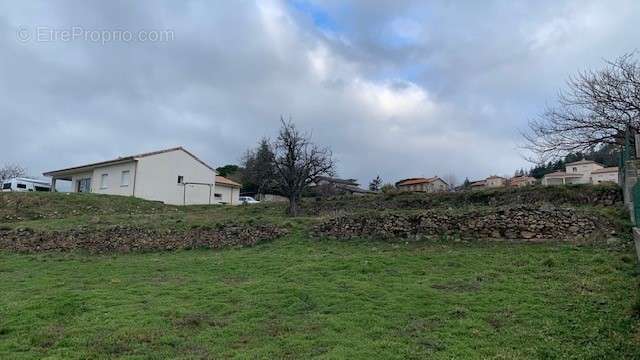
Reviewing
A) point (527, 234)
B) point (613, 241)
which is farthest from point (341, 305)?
point (613, 241)

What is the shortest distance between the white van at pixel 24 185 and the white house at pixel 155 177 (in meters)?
3.76

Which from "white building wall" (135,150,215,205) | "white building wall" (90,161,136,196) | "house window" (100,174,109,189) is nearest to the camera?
"white building wall" (90,161,136,196)

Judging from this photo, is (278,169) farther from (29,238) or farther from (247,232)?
(29,238)

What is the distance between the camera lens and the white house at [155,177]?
38703 millimetres

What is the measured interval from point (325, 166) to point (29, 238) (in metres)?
14.2

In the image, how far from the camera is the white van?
45938 millimetres

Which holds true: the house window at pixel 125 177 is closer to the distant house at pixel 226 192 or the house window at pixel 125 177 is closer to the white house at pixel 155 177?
the white house at pixel 155 177

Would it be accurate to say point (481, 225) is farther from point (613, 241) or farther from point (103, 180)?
point (103, 180)

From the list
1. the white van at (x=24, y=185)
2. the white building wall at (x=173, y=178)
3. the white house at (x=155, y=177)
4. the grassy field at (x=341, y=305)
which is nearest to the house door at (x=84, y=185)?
the white house at (x=155, y=177)

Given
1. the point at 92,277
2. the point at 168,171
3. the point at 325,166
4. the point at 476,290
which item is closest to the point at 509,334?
the point at 476,290

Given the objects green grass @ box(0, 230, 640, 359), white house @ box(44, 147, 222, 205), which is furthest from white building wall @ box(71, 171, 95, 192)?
green grass @ box(0, 230, 640, 359)

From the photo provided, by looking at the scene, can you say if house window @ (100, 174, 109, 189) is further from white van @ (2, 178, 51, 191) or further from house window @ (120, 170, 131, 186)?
white van @ (2, 178, 51, 191)

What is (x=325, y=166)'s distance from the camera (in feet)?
87.4

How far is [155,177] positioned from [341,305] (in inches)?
1342
